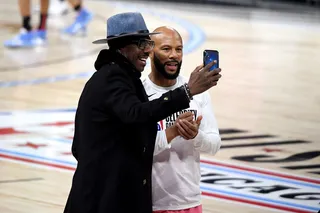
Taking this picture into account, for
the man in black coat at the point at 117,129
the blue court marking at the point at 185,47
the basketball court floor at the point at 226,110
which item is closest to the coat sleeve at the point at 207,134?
the man in black coat at the point at 117,129

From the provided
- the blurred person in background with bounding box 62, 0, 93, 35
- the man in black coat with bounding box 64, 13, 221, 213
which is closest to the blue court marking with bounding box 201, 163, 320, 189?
the man in black coat with bounding box 64, 13, 221, 213

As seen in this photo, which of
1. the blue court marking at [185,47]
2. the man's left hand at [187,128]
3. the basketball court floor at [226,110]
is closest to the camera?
the man's left hand at [187,128]

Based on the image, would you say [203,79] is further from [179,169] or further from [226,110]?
[226,110]

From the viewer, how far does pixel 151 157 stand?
3.75 m

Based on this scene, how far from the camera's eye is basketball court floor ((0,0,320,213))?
6.02 meters

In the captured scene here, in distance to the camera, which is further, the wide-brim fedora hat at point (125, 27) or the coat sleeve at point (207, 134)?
the coat sleeve at point (207, 134)

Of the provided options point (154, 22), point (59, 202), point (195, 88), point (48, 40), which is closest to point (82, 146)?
point (195, 88)

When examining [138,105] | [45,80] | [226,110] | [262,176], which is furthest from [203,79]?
[45,80]

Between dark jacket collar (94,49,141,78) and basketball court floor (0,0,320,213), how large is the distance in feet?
6.97

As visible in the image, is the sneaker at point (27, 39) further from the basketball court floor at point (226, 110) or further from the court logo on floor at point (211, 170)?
the court logo on floor at point (211, 170)

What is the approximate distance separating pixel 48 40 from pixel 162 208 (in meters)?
8.21

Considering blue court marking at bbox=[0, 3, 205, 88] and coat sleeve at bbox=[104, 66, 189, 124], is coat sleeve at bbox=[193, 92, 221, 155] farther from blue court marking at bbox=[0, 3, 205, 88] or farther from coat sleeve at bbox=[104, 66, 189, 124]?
blue court marking at bbox=[0, 3, 205, 88]

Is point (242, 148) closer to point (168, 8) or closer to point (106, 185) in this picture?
point (106, 185)

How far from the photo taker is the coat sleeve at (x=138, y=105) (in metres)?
3.41
